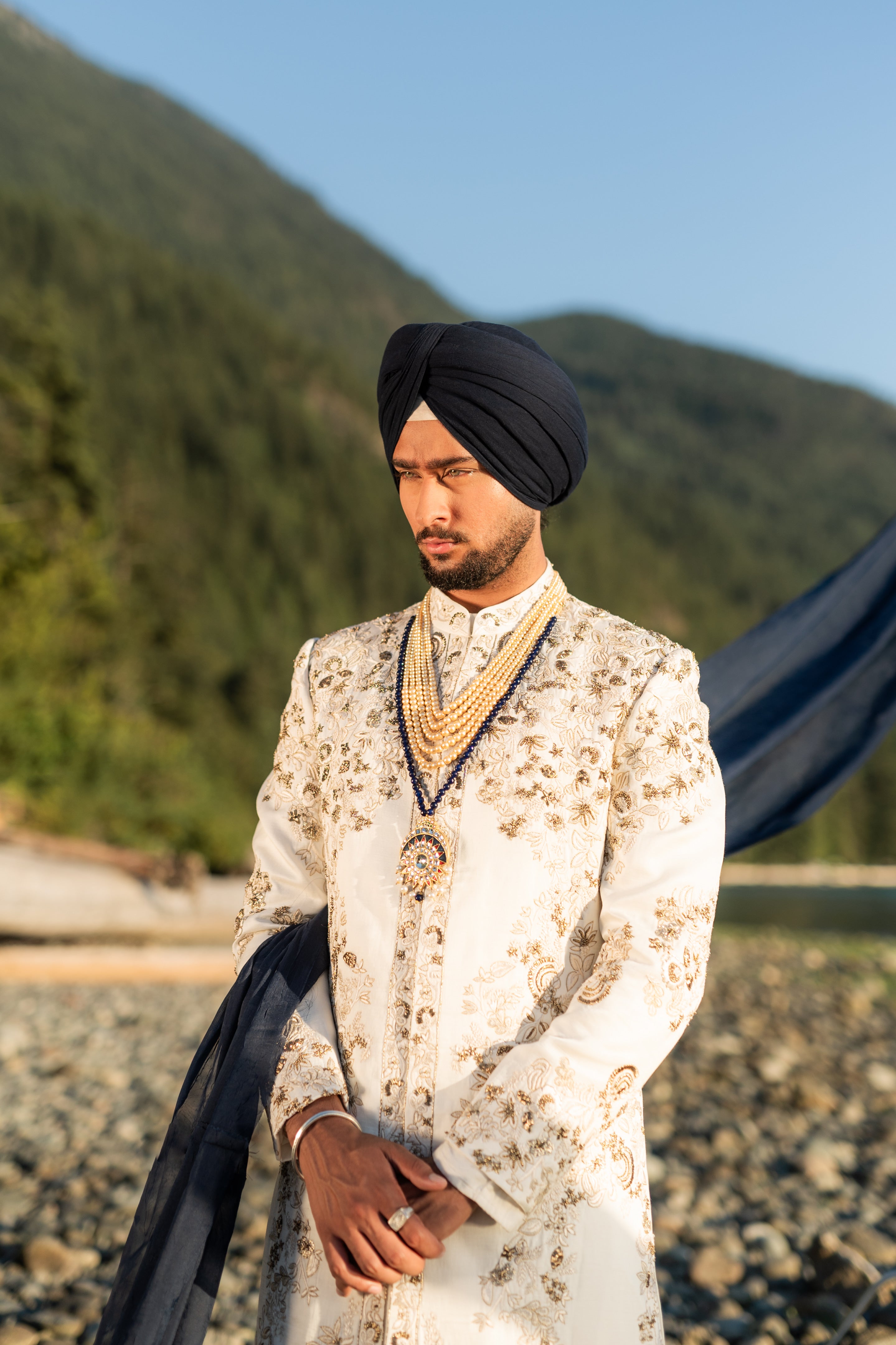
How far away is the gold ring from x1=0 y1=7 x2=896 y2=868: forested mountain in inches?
46.3

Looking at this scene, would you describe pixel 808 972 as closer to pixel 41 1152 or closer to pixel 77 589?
pixel 41 1152

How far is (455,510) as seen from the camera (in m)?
1.59

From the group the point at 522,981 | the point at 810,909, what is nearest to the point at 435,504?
the point at 522,981

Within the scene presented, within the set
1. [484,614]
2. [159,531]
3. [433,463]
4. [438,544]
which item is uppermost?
[433,463]

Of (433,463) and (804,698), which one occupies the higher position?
(433,463)

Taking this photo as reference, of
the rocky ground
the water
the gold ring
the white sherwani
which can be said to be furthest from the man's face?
the water

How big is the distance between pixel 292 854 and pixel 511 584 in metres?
0.58

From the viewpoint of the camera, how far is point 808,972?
1450 cm

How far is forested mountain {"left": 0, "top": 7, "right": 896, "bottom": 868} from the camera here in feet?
57.8

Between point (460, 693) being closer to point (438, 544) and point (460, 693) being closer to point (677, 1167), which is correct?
point (438, 544)

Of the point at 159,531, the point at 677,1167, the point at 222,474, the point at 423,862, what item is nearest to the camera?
the point at 423,862

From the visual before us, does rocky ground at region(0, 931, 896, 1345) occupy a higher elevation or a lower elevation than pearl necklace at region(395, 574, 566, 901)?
lower

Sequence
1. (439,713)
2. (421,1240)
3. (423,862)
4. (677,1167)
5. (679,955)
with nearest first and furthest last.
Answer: (421,1240), (679,955), (423,862), (439,713), (677,1167)

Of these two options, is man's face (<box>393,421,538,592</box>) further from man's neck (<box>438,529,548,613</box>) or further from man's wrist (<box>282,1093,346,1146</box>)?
man's wrist (<box>282,1093,346,1146</box>)
